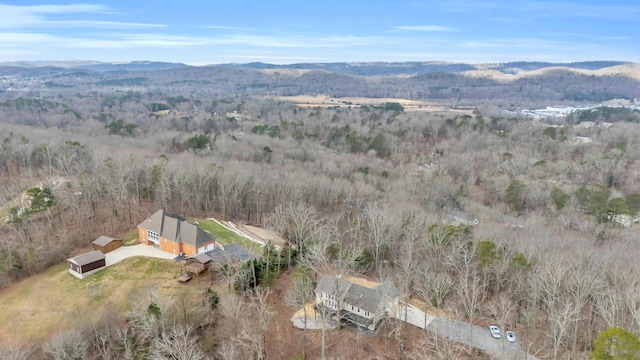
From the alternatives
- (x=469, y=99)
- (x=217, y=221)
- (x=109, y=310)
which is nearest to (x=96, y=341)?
(x=109, y=310)

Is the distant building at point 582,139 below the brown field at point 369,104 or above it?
below

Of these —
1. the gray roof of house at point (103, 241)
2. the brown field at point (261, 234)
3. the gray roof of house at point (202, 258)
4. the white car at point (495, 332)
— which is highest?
the gray roof of house at point (103, 241)

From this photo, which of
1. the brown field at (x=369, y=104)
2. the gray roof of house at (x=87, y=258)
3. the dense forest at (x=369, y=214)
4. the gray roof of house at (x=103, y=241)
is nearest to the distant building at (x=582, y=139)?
the dense forest at (x=369, y=214)

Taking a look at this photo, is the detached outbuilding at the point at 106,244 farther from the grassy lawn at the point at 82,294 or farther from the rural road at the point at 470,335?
the rural road at the point at 470,335

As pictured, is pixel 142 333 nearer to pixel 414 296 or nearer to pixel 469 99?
Result: pixel 414 296

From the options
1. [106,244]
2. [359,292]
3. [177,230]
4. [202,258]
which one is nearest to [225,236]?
[177,230]

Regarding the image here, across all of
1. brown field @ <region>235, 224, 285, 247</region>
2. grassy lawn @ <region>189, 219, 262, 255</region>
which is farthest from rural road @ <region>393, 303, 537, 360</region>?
brown field @ <region>235, 224, 285, 247</region>

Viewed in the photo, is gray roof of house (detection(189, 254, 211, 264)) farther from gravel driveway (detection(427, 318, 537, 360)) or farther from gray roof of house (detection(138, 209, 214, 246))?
gravel driveway (detection(427, 318, 537, 360))
